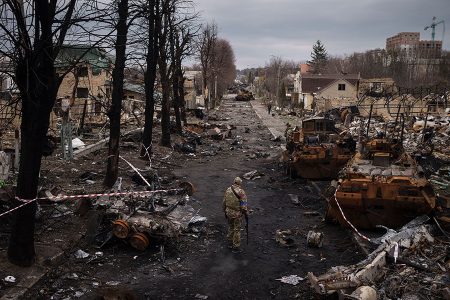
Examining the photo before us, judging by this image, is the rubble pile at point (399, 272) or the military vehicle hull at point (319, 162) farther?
the military vehicle hull at point (319, 162)

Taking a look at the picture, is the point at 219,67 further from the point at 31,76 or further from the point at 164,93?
the point at 31,76

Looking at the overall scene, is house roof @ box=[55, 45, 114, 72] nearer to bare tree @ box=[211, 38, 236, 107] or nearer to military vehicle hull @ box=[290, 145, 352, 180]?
military vehicle hull @ box=[290, 145, 352, 180]

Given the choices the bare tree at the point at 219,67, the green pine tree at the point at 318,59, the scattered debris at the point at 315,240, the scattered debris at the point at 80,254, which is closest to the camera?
the scattered debris at the point at 80,254

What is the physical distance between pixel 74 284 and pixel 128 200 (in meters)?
3.04

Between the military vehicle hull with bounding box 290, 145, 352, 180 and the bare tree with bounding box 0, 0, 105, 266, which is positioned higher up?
the bare tree with bounding box 0, 0, 105, 266

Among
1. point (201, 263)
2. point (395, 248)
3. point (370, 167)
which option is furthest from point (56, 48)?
point (370, 167)

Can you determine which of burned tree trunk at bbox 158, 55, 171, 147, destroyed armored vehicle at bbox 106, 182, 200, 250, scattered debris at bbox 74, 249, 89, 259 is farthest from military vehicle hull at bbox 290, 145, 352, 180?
scattered debris at bbox 74, 249, 89, 259

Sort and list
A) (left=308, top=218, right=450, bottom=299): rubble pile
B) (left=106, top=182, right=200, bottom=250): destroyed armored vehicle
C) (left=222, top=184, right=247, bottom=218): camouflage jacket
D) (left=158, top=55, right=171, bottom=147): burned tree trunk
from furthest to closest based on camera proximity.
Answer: (left=158, top=55, right=171, bottom=147): burned tree trunk
(left=222, top=184, right=247, bottom=218): camouflage jacket
(left=106, top=182, right=200, bottom=250): destroyed armored vehicle
(left=308, top=218, right=450, bottom=299): rubble pile

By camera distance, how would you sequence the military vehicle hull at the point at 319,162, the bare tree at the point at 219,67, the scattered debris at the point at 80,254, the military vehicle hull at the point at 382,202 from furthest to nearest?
the bare tree at the point at 219,67 < the military vehicle hull at the point at 319,162 < the military vehicle hull at the point at 382,202 < the scattered debris at the point at 80,254

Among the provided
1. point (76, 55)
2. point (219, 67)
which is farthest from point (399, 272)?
point (219, 67)

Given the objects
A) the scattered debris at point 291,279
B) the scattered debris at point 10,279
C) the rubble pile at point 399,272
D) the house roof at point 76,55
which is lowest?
the scattered debris at point 291,279

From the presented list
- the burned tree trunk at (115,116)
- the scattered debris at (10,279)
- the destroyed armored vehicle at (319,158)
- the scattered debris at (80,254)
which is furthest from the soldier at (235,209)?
the destroyed armored vehicle at (319,158)

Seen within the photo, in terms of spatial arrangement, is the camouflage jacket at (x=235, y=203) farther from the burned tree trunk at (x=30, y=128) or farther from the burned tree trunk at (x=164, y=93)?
the burned tree trunk at (x=164, y=93)

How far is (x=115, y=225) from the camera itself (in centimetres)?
851
